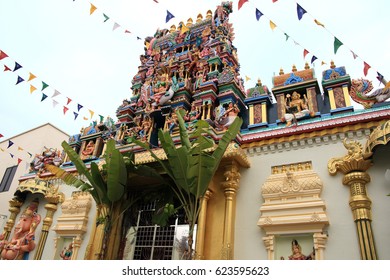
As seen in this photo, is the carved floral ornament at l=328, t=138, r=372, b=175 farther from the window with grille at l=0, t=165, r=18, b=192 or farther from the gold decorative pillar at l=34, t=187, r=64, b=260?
the window with grille at l=0, t=165, r=18, b=192

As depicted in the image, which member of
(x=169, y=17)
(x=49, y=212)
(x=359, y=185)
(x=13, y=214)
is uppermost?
(x=169, y=17)

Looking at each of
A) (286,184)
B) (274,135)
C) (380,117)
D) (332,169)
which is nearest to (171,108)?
(274,135)

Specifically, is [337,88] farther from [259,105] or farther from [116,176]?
[116,176]

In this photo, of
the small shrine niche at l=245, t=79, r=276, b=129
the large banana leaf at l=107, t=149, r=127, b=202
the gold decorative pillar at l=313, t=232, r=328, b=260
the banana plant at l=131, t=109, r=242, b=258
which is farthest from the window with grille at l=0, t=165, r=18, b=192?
the gold decorative pillar at l=313, t=232, r=328, b=260

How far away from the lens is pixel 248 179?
30.8 ft

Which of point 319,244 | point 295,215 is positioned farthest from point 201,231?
point 319,244

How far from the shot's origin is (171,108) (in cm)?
1202

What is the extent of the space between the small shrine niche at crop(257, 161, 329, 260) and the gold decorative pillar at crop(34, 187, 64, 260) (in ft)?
28.8

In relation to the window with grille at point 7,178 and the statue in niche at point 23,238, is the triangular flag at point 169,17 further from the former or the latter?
the window with grille at point 7,178

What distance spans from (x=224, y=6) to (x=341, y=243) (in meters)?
11.6

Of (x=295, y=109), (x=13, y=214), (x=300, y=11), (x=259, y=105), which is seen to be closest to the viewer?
(x=300, y=11)

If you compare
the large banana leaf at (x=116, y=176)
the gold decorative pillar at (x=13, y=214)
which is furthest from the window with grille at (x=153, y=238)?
the gold decorative pillar at (x=13, y=214)

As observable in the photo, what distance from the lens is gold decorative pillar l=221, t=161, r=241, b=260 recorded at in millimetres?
8234

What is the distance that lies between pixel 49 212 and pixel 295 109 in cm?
1036
